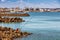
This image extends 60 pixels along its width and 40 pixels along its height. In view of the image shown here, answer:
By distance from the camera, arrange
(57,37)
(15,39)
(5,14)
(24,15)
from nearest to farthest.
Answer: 1. (15,39)
2. (57,37)
3. (5,14)
4. (24,15)

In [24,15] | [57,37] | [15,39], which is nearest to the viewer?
[15,39]

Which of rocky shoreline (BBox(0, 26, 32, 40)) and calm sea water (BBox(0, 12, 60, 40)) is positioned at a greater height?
rocky shoreline (BBox(0, 26, 32, 40))

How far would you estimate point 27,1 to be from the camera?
22.7 feet

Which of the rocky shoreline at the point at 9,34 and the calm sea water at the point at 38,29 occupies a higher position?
the rocky shoreline at the point at 9,34

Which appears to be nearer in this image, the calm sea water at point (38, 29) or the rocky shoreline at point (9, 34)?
the rocky shoreline at point (9, 34)

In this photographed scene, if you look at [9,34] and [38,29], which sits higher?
[9,34]

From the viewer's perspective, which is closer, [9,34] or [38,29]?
[9,34]

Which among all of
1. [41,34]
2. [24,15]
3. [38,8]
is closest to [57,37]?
[41,34]

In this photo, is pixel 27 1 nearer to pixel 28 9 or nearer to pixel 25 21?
pixel 28 9

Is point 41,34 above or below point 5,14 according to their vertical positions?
below

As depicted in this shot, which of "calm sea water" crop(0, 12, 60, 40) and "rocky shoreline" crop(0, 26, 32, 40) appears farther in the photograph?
"calm sea water" crop(0, 12, 60, 40)

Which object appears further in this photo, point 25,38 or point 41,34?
point 41,34

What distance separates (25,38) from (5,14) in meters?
1.13

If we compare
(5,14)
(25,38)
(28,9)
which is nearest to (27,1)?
(28,9)
